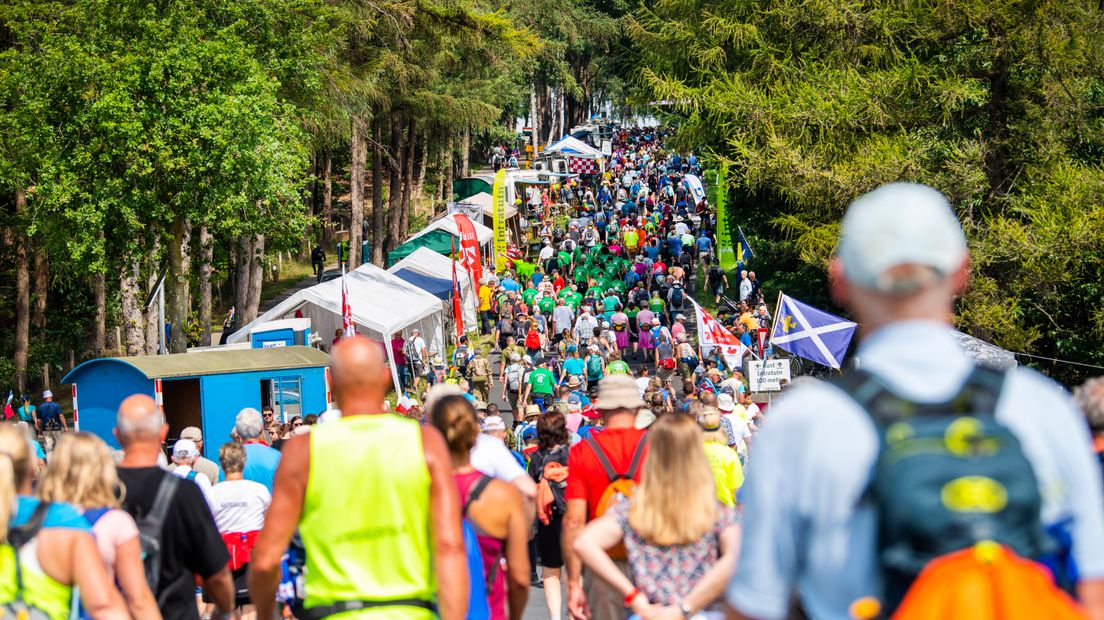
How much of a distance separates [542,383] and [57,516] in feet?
55.8

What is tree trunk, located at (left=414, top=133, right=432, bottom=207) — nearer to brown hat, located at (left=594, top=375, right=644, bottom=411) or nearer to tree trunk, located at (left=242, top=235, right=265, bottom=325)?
tree trunk, located at (left=242, top=235, right=265, bottom=325)

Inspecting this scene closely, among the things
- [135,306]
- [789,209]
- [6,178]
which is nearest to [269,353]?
[6,178]

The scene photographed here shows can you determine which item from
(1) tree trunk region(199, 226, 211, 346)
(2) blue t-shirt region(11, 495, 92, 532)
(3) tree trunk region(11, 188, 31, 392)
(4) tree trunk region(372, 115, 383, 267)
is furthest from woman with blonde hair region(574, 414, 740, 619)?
(4) tree trunk region(372, 115, 383, 267)

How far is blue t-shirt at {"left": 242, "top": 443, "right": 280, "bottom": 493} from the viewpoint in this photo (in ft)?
30.6

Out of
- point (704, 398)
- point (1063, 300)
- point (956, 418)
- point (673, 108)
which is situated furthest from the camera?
point (673, 108)

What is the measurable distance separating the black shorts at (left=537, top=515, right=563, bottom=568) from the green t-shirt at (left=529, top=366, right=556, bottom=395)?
1199cm

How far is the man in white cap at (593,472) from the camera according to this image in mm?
5930

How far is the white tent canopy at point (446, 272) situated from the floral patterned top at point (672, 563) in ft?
88.7

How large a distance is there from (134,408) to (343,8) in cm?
2785

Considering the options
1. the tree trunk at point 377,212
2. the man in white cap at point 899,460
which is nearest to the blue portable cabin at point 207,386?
the man in white cap at point 899,460

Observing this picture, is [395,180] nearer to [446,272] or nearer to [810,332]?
[446,272]

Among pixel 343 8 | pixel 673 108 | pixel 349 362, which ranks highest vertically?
pixel 343 8

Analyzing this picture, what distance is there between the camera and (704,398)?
10.7 metres

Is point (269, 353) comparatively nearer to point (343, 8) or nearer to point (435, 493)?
point (343, 8)
